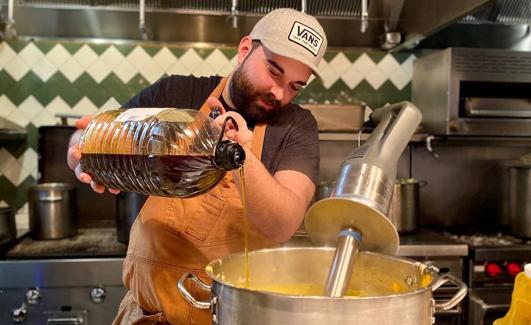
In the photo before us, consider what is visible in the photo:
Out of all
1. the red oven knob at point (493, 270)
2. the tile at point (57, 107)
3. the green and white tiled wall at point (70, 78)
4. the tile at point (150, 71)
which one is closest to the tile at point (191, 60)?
the green and white tiled wall at point (70, 78)

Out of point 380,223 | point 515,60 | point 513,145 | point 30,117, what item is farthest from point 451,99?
point 30,117

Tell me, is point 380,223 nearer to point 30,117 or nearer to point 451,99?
point 451,99

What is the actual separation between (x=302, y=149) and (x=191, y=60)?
1.44 m

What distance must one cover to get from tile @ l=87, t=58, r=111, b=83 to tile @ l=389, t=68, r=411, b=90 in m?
1.48

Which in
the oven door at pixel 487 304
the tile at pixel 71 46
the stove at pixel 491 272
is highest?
the tile at pixel 71 46

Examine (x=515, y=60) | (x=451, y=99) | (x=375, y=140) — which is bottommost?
(x=375, y=140)

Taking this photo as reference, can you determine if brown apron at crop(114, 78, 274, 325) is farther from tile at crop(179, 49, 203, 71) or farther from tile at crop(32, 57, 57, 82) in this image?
tile at crop(32, 57, 57, 82)

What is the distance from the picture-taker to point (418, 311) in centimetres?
68

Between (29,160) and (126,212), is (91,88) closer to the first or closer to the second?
(29,160)

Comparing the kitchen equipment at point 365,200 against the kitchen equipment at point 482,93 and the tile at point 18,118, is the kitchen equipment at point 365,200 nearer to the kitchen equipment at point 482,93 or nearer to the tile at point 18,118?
the kitchen equipment at point 482,93

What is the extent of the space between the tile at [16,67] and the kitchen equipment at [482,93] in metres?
1.99

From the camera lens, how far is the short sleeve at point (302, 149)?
1.25m


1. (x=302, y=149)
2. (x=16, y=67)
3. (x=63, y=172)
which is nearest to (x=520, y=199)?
(x=302, y=149)

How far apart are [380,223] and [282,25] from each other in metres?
0.64
